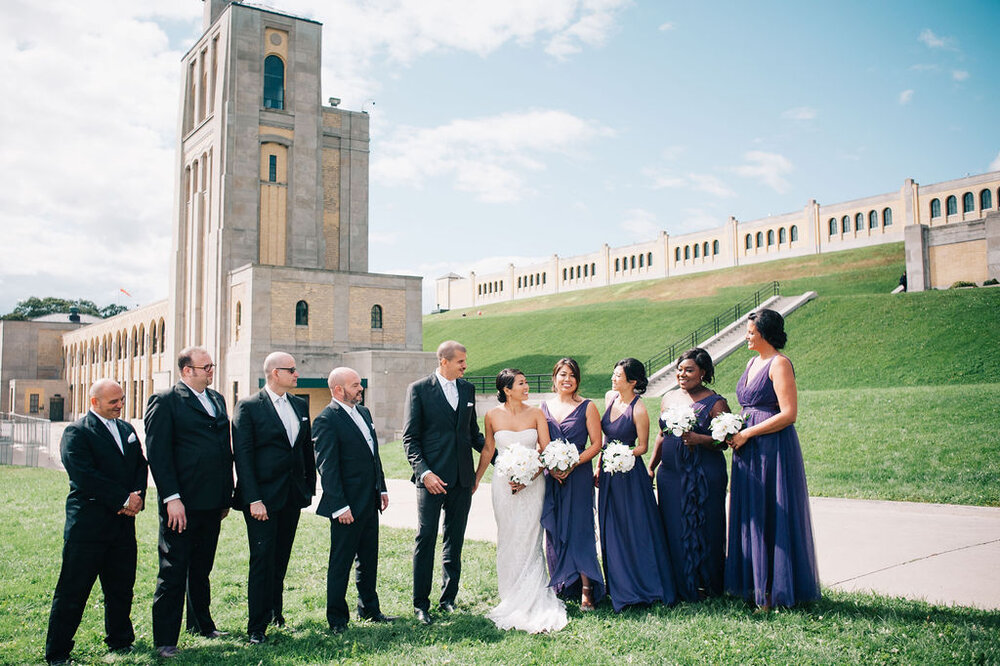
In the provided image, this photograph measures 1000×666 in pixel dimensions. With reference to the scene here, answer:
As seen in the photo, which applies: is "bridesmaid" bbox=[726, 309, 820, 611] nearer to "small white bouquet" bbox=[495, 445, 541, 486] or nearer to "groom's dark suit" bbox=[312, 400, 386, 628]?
"small white bouquet" bbox=[495, 445, 541, 486]

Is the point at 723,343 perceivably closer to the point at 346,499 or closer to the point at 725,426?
the point at 725,426

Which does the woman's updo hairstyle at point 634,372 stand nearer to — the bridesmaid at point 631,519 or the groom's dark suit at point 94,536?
the bridesmaid at point 631,519

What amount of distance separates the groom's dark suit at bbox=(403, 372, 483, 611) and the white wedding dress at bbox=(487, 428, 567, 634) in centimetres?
34

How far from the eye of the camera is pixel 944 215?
59.5 meters

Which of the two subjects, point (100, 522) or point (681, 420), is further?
point (681, 420)

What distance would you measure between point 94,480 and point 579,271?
8723 cm

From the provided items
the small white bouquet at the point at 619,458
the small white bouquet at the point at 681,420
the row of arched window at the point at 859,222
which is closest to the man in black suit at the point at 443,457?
the small white bouquet at the point at 619,458

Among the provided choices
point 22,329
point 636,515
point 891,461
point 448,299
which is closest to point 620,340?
point 891,461

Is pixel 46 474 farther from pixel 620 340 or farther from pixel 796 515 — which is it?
pixel 620 340

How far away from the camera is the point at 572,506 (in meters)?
6.68

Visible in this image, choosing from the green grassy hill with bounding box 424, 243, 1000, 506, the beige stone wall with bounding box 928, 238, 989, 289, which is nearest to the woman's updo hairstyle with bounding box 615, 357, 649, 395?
the green grassy hill with bounding box 424, 243, 1000, 506

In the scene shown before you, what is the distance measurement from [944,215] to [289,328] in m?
53.4

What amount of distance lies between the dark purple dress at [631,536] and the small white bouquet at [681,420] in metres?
0.42

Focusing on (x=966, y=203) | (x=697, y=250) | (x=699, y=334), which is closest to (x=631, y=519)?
(x=699, y=334)
